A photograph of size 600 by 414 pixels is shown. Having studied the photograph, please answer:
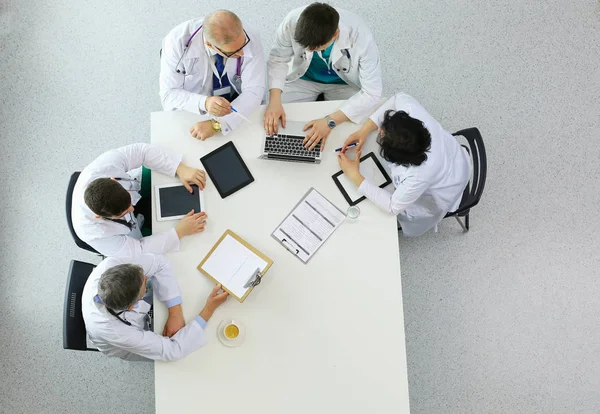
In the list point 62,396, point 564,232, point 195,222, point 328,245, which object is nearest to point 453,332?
point 564,232

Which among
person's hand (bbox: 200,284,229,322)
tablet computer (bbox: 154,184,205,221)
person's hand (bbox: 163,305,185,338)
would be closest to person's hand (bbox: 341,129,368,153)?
tablet computer (bbox: 154,184,205,221)

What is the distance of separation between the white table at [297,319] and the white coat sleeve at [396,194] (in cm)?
5

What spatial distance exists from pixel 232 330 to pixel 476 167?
122 cm

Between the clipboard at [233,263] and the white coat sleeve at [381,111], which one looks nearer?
the clipboard at [233,263]

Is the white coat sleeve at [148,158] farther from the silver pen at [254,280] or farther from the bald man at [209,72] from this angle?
the silver pen at [254,280]

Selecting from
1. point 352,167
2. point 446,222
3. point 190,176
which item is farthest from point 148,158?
point 446,222

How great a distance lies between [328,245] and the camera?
2.00 meters

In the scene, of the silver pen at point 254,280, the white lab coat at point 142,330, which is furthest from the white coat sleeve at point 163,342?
the silver pen at point 254,280

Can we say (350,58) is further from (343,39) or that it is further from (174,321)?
(174,321)

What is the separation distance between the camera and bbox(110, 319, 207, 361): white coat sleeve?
1843mm

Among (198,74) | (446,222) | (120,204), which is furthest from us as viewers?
(446,222)

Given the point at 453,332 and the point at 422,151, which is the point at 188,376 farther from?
the point at 453,332

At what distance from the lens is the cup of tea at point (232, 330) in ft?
6.25

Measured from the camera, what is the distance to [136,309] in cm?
201
